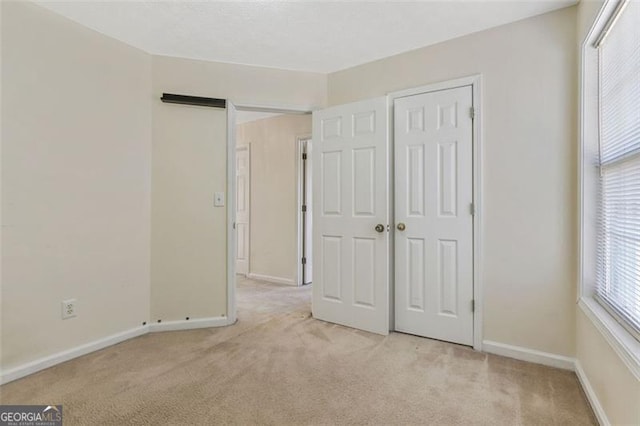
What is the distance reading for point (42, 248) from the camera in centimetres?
222

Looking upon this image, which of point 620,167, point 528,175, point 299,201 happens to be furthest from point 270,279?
point 620,167

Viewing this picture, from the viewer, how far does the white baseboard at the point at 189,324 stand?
2877 mm

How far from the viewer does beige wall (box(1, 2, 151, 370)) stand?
2068mm

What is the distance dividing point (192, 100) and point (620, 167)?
298cm

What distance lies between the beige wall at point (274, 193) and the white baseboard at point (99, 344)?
5.89 feet

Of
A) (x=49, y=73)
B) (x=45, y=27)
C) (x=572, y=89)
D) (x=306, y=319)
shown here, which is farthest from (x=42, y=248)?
(x=572, y=89)

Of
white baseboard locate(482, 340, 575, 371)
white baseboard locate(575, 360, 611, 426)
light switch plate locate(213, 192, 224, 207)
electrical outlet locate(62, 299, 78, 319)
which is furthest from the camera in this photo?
light switch plate locate(213, 192, 224, 207)

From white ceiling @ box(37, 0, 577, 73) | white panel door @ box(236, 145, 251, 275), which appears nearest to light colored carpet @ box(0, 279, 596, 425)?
white ceiling @ box(37, 0, 577, 73)

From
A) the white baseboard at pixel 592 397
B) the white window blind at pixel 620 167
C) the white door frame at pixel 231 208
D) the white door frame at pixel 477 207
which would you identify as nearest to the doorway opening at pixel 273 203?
the white door frame at pixel 231 208

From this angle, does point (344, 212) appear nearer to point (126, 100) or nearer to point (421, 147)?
point (421, 147)

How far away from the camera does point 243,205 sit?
5.21 meters

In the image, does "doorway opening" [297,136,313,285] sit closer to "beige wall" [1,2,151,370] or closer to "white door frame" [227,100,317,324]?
"white door frame" [227,100,317,324]

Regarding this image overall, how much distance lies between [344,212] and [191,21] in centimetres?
187

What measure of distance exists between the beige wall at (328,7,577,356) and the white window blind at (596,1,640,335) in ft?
0.89
